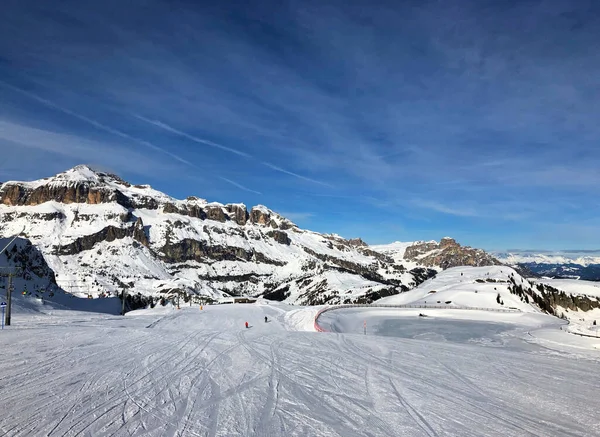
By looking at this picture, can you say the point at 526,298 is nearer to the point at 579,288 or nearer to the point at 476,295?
the point at 476,295

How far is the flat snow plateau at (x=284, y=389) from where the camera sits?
11312 mm

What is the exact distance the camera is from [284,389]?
15.3 metres

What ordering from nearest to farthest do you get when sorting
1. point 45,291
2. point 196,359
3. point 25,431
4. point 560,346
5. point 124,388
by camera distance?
point 25,431
point 124,388
point 196,359
point 560,346
point 45,291

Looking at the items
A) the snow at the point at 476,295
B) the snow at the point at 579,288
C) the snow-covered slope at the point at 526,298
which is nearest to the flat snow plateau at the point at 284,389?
the snow at the point at 476,295

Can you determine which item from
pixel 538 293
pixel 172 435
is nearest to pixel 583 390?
pixel 172 435

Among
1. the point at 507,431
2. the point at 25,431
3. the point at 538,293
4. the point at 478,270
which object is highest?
the point at 478,270

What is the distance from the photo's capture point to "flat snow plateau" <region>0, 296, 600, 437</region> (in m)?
11.3

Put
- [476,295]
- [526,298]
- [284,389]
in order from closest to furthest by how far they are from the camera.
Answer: [284,389] < [526,298] < [476,295]

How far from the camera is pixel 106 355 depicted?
21.4 meters

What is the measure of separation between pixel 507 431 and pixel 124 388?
43.6 feet

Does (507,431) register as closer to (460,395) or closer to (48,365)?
(460,395)

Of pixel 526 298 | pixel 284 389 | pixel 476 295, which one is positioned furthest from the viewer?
pixel 476 295

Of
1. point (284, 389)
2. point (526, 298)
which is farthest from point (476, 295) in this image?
point (284, 389)

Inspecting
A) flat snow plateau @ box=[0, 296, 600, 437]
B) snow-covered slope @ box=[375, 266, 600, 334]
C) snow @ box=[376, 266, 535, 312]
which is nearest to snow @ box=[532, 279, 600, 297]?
snow-covered slope @ box=[375, 266, 600, 334]
